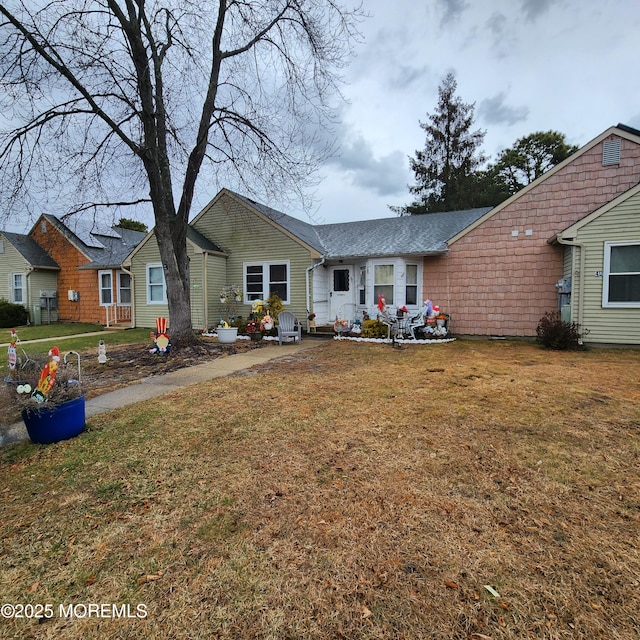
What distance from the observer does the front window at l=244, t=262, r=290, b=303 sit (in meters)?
13.2

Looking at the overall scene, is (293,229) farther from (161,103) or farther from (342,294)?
(161,103)

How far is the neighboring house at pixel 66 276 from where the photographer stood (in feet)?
55.7

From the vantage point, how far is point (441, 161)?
83.9 feet

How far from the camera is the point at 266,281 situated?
13.5 meters

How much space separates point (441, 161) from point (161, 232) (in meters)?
22.7

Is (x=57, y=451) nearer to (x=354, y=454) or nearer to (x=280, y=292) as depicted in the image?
(x=354, y=454)

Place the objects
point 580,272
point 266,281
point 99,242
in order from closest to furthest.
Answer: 1. point 580,272
2. point 266,281
3. point 99,242

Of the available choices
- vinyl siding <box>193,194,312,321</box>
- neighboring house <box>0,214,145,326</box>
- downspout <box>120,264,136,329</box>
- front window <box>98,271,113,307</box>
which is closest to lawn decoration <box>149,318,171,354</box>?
vinyl siding <box>193,194,312,321</box>

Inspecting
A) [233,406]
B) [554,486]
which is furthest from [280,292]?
[554,486]

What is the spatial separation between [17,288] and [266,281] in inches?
594

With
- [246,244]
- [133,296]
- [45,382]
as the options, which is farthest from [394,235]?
[45,382]

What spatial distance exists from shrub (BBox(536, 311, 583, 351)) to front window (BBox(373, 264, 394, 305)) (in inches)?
179

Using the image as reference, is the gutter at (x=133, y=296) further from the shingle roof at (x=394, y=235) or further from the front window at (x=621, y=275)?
the front window at (x=621, y=275)

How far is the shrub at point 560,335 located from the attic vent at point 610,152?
14.9 ft
